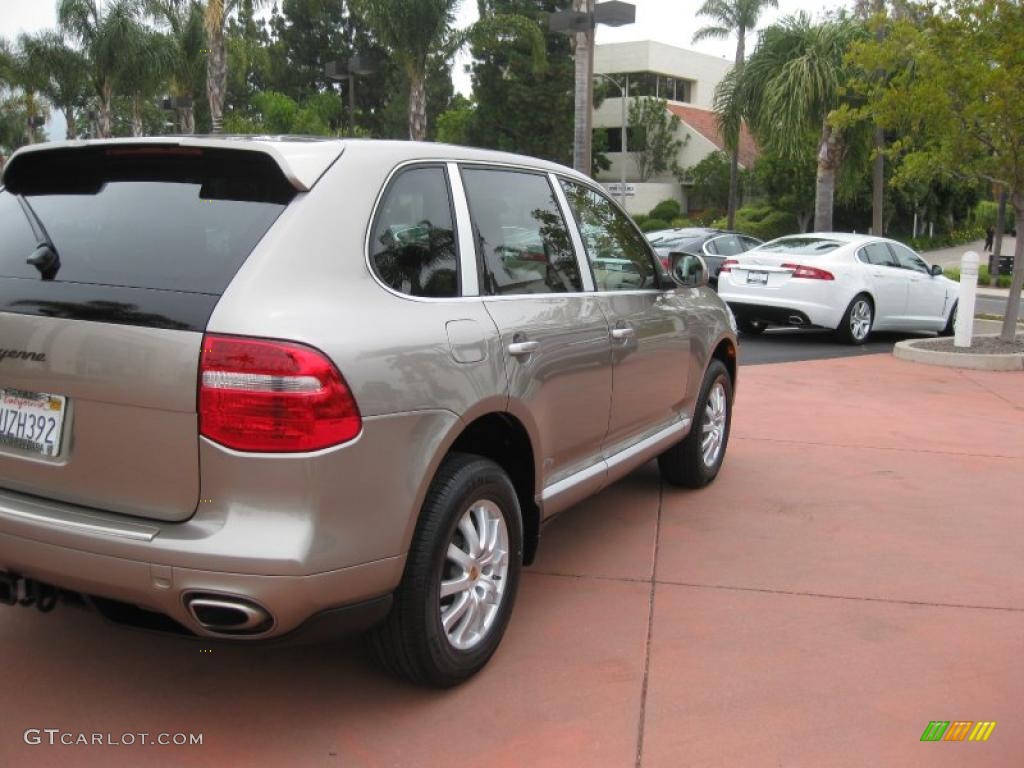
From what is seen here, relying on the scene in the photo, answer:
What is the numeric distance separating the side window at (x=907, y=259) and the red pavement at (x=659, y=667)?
29.0ft

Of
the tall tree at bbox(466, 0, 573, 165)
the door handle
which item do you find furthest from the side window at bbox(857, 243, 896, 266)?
the tall tree at bbox(466, 0, 573, 165)

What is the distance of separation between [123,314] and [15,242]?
2.20ft

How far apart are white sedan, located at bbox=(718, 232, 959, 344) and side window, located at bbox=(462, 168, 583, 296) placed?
9.20 metres

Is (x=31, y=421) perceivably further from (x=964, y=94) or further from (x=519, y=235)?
(x=964, y=94)

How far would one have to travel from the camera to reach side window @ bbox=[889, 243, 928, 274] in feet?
44.9

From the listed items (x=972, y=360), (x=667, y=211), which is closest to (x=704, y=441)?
(x=972, y=360)

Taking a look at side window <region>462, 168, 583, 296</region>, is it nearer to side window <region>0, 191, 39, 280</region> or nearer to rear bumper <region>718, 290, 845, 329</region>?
side window <region>0, 191, 39, 280</region>

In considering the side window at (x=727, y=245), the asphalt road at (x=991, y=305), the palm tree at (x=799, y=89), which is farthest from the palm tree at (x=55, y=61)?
the asphalt road at (x=991, y=305)

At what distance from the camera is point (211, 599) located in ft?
8.48

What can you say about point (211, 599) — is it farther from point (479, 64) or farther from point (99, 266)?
point (479, 64)

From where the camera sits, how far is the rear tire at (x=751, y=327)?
46.6ft

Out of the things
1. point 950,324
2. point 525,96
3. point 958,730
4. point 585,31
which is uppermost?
point 525,96

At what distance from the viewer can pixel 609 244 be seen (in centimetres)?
457

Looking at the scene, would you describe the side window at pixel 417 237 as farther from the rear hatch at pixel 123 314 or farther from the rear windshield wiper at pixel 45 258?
the rear windshield wiper at pixel 45 258
